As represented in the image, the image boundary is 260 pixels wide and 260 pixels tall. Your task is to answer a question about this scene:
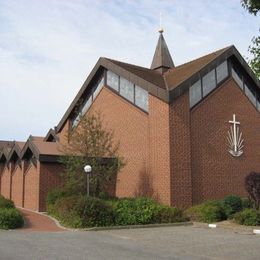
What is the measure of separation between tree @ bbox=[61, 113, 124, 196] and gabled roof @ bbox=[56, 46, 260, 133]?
342 centimetres

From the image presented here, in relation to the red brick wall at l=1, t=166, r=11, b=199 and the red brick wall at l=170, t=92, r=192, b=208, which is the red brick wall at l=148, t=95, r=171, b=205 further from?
the red brick wall at l=1, t=166, r=11, b=199

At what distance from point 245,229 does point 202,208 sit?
338cm

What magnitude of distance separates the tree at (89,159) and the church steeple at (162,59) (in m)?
9.03

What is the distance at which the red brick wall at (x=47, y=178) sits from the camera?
25344 mm

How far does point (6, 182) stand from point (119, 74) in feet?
39.9

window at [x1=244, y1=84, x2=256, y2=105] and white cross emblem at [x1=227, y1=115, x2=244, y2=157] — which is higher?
window at [x1=244, y1=84, x2=256, y2=105]

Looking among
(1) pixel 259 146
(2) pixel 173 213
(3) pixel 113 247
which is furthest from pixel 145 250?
(1) pixel 259 146

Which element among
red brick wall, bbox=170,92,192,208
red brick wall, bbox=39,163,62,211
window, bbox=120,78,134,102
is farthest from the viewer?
window, bbox=120,78,134,102

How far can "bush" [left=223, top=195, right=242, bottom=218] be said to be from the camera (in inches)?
845

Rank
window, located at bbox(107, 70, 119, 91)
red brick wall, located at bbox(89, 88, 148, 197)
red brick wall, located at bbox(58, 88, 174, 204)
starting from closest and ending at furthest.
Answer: red brick wall, located at bbox(58, 88, 174, 204) < red brick wall, located at bbox(89, 88, 148, 197) < window, located at bbox(107, 70, 119, 91)

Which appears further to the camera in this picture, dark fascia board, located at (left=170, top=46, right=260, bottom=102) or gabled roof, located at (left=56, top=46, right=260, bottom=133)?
gabled roof, located at (left=56, top=46, right=260, bottom=133)

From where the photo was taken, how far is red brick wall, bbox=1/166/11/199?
3271 cm

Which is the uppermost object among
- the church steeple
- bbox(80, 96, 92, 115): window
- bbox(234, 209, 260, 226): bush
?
the church steeple

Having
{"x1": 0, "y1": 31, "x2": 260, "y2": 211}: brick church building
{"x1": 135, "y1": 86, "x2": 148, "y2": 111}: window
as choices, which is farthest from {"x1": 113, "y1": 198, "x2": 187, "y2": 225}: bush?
{"x1": 135, "y1": 86, "x2": 148, "y2": 111}: window
